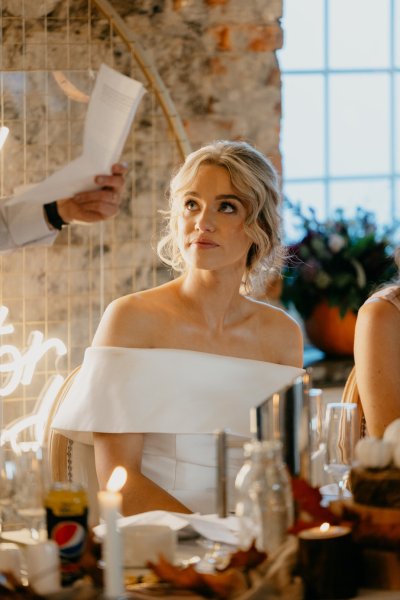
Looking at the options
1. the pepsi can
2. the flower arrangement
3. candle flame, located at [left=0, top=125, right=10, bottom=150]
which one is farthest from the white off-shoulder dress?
the flower arrangement

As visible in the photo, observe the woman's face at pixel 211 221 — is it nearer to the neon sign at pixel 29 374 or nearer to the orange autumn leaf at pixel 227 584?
the neon sign at pixel 29 374

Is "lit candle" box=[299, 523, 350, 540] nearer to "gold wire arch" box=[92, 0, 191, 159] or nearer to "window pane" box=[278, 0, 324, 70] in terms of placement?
"gold wire arch" box=[92, 0, 191, 159]

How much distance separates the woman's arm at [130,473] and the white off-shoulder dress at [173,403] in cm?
3

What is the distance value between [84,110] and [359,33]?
5.16 feet

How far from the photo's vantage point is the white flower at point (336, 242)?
4090mm

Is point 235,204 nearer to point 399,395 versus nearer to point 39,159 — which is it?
point 399,395

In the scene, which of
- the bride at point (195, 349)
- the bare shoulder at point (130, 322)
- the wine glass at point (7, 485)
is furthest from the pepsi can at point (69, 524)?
the bare shoulder at point (130, 322)

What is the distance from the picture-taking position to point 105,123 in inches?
77.9

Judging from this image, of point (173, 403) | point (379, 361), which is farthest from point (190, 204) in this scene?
point (379, 361)

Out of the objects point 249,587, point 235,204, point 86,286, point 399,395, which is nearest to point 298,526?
point 249,587

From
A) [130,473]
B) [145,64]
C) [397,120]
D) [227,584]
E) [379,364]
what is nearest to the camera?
[227,584]

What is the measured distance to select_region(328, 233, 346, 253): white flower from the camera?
4090mm

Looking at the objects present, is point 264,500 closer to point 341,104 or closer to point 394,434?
point 394,434

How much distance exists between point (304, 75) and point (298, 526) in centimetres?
325
